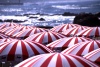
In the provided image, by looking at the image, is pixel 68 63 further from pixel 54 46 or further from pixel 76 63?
pixel 54 46

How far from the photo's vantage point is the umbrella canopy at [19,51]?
1177 centimetres

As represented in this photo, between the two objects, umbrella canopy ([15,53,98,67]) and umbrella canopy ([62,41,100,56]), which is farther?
umbrella canopy ([62,41,100,56])

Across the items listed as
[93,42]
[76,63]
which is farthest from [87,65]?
[93,42]

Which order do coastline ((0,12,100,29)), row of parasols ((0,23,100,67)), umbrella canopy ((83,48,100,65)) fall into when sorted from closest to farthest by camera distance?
row of parasols ((0,23,100,67)) → umbrella canopy ((83,48,100,65)) → coastline ((0,12,100,29))

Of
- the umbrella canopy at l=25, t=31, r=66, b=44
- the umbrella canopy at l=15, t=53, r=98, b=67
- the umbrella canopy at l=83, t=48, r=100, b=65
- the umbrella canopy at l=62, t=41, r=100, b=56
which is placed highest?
the umbrella canopy at l=15, t=53, r=98, b=67

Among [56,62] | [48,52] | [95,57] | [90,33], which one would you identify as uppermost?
[56,62]

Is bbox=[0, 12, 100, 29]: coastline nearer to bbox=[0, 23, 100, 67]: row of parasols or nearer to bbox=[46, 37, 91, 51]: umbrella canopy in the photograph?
bbox=[0, 23, 100, 67]: row of parasols

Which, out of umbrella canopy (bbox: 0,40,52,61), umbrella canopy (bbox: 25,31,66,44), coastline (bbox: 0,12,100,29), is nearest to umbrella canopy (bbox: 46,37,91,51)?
umbrella canopy (bbox: 25,31,66,44)

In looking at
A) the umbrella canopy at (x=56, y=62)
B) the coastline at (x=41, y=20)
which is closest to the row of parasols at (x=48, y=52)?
the umbrella canopy at (x=56, y=62)

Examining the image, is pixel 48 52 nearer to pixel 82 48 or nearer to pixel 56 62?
pixel 82 48

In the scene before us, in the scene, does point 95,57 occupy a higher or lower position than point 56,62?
lower

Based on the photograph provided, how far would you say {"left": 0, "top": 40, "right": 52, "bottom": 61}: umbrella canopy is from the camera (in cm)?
1177

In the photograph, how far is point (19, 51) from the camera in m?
11.8

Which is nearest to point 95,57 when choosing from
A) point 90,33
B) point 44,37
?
point 44,37
